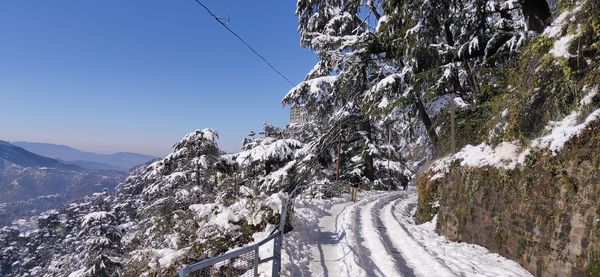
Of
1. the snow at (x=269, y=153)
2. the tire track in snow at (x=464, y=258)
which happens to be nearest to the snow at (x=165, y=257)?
the tire track in snow at (x=464, y=258)

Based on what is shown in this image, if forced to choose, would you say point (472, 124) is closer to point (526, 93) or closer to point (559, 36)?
point (526, 93)

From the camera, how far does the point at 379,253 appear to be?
7.78 metres

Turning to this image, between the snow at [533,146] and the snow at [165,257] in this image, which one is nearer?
the snow at [533,146]

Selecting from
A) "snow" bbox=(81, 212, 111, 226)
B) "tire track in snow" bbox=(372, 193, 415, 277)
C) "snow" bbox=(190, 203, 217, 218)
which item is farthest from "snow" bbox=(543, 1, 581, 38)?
"snow" bbox=(81, 212, 111, 226)

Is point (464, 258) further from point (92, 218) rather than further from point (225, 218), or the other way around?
point (92, 218)

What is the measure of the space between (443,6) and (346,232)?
6940 millimetres

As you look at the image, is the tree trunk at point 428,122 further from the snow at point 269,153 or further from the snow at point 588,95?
the snow at point 588,95

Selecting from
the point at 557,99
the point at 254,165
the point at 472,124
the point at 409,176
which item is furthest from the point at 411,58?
the point at 409,176

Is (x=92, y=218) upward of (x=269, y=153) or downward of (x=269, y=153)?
downward

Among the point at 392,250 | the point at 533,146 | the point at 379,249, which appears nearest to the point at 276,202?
the point at 379,249

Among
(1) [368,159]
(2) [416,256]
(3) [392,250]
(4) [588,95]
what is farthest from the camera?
(1) [368,159]

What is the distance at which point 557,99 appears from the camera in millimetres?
6195

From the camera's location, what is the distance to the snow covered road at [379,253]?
6.56m

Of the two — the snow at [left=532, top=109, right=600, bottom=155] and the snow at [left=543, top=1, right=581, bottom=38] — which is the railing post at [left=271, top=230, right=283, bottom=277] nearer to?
the snow at [left=532, top=109, right=600, bottom=155]
